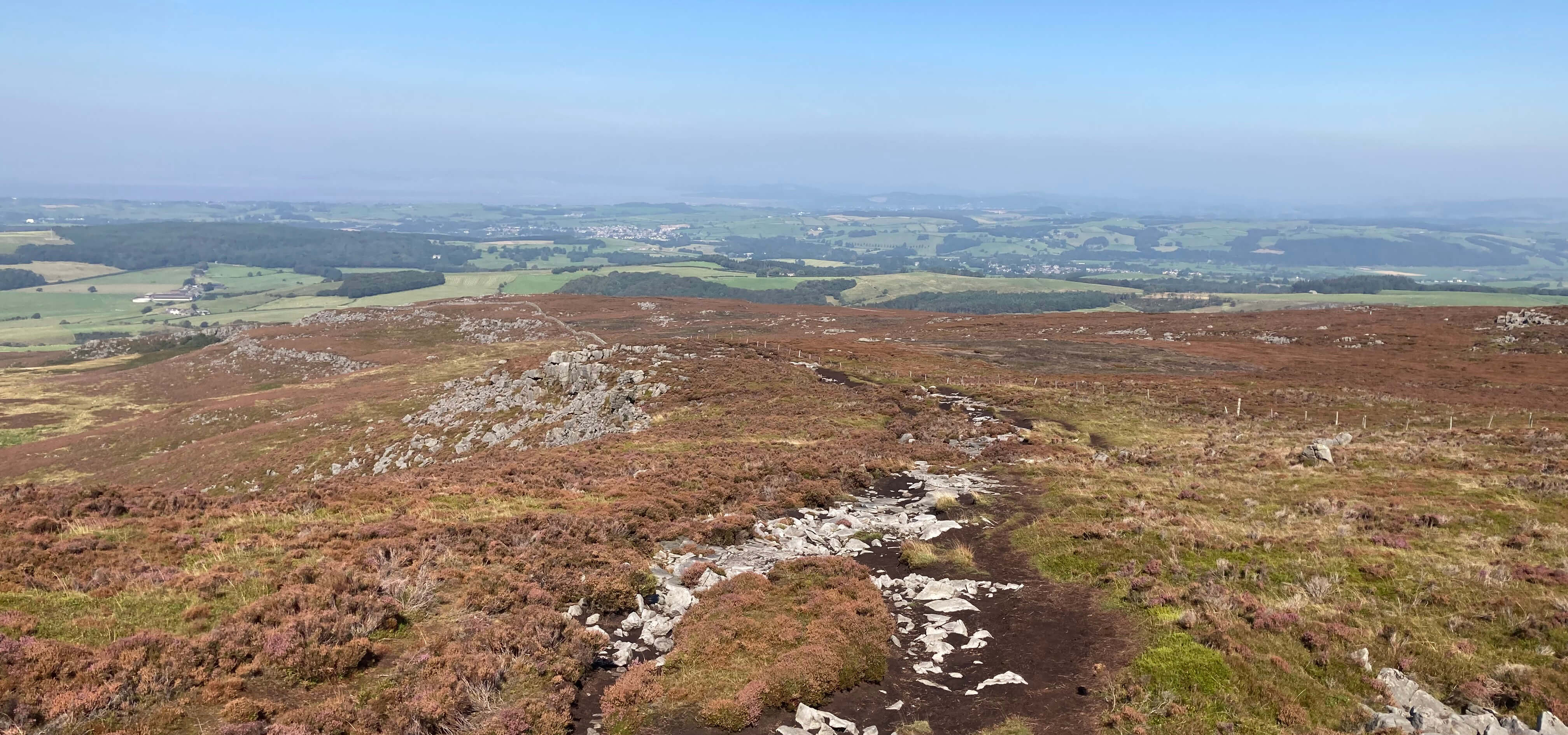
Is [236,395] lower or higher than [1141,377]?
lower

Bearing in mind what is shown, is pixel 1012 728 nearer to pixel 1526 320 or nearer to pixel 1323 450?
pixel 1323 450

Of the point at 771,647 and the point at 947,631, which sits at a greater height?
the point at 771,647

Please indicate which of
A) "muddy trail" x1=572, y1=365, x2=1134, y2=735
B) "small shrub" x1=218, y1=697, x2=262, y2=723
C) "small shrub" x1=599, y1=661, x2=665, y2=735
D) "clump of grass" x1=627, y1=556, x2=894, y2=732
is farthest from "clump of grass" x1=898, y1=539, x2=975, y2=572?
"small shrub" x1=218, y1=697, x2=262, y2=723

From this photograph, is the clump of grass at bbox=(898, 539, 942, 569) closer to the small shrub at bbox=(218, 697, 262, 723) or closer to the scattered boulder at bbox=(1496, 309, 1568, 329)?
the small shrub at bbox=(218, 697, 262, 723)

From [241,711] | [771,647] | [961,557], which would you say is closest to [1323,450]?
[961,557]

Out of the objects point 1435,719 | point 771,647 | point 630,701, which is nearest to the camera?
point 1435,719

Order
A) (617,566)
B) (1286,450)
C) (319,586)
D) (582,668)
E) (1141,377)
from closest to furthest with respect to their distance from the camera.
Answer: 1. (582,668)
2. (319,586)
3. (617,566)
4. (1286,450)
5. (1141,377)

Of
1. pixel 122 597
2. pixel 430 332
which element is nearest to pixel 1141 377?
pixel 122 597

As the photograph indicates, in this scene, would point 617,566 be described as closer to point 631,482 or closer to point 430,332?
point 631,482
